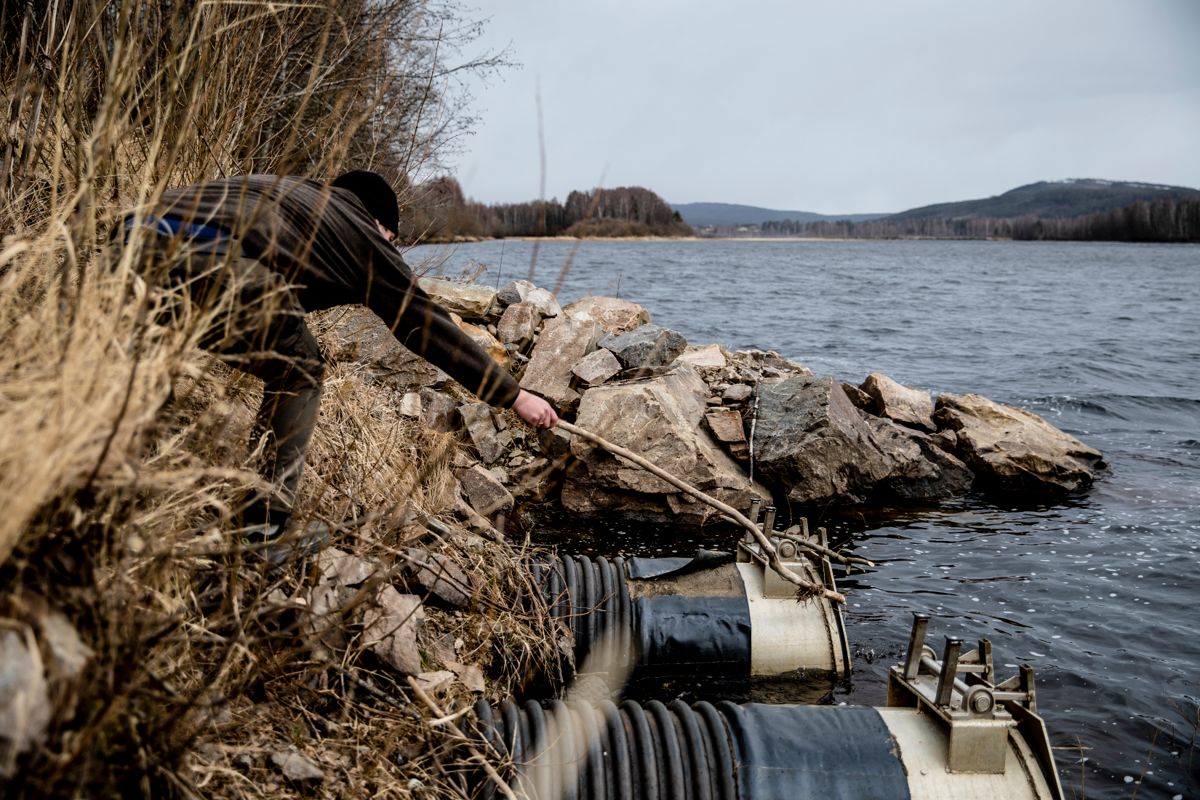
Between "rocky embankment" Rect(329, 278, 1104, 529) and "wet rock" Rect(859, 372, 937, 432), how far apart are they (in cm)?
2

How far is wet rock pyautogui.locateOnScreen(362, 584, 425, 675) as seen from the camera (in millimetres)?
3182

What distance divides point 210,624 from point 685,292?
28277 millimetres

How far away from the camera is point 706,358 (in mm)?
9305

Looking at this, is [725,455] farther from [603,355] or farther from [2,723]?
[2,723]

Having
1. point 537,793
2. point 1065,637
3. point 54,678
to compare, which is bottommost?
point 1065,637

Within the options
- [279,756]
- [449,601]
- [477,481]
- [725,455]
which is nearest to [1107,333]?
[725,455]

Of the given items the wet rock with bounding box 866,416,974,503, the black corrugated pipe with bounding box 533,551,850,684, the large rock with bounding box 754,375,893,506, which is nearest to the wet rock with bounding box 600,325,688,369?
the large rock with bounding box 754,375,893,506

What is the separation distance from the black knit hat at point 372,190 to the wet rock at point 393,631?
4.81ft

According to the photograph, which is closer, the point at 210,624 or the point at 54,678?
the point at 54,678

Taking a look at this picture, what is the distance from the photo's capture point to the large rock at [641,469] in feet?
23.6

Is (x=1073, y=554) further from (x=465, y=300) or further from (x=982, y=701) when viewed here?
(x=465, y=300)

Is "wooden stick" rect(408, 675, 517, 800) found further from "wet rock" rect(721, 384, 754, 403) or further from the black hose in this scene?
"wet rock" rect(721, 384, 754, 403)

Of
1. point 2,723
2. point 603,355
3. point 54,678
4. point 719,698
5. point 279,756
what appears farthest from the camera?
point 603,355

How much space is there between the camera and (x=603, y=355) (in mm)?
8508
